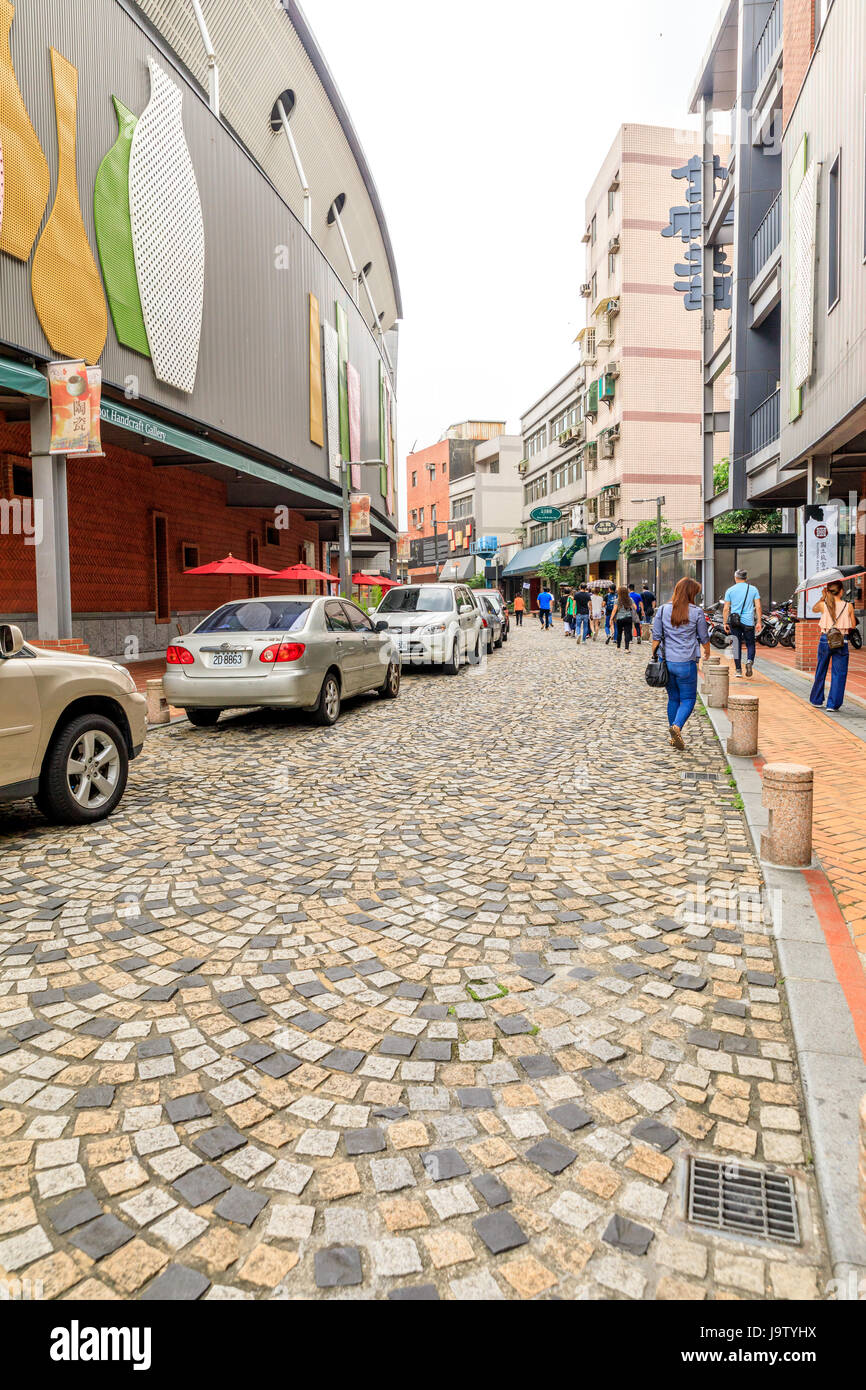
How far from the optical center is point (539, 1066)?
2.82 metres

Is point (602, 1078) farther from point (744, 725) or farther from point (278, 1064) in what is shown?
point (744, 725)

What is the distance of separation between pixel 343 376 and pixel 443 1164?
96.0 ft

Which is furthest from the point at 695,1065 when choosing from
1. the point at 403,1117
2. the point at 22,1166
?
the point at 22,1166

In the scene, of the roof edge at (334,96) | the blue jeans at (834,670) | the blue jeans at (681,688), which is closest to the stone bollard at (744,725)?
the blue jeans at (681,688)

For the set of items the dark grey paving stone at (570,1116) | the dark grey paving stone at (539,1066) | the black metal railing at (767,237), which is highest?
the black metal railing at (767,237)

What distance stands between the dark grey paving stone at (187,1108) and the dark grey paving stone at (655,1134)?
1.29 meters

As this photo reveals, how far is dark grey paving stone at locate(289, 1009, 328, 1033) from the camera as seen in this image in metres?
3.07

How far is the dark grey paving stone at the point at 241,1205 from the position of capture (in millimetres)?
2137

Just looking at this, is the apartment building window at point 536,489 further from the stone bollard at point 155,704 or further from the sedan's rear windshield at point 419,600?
the stone bollard at point 155,704

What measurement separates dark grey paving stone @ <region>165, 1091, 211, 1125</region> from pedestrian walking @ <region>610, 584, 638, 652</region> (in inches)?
855

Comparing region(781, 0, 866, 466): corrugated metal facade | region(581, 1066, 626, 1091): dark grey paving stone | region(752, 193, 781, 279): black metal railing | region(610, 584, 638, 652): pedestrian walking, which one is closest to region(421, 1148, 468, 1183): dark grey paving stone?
region(581, 1066, 626, 1091): dark grey paving stone

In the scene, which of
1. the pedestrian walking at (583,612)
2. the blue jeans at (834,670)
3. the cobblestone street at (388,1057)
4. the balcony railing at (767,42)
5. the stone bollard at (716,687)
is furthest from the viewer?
the pedestrian walking at (583,612)

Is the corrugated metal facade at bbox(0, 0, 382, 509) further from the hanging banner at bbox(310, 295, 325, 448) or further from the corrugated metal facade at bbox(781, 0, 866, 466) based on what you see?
the corrugated metal facade at bbox(781, 0, 866, 466)

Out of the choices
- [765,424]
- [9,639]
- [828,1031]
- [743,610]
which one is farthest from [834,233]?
[828,1031]
